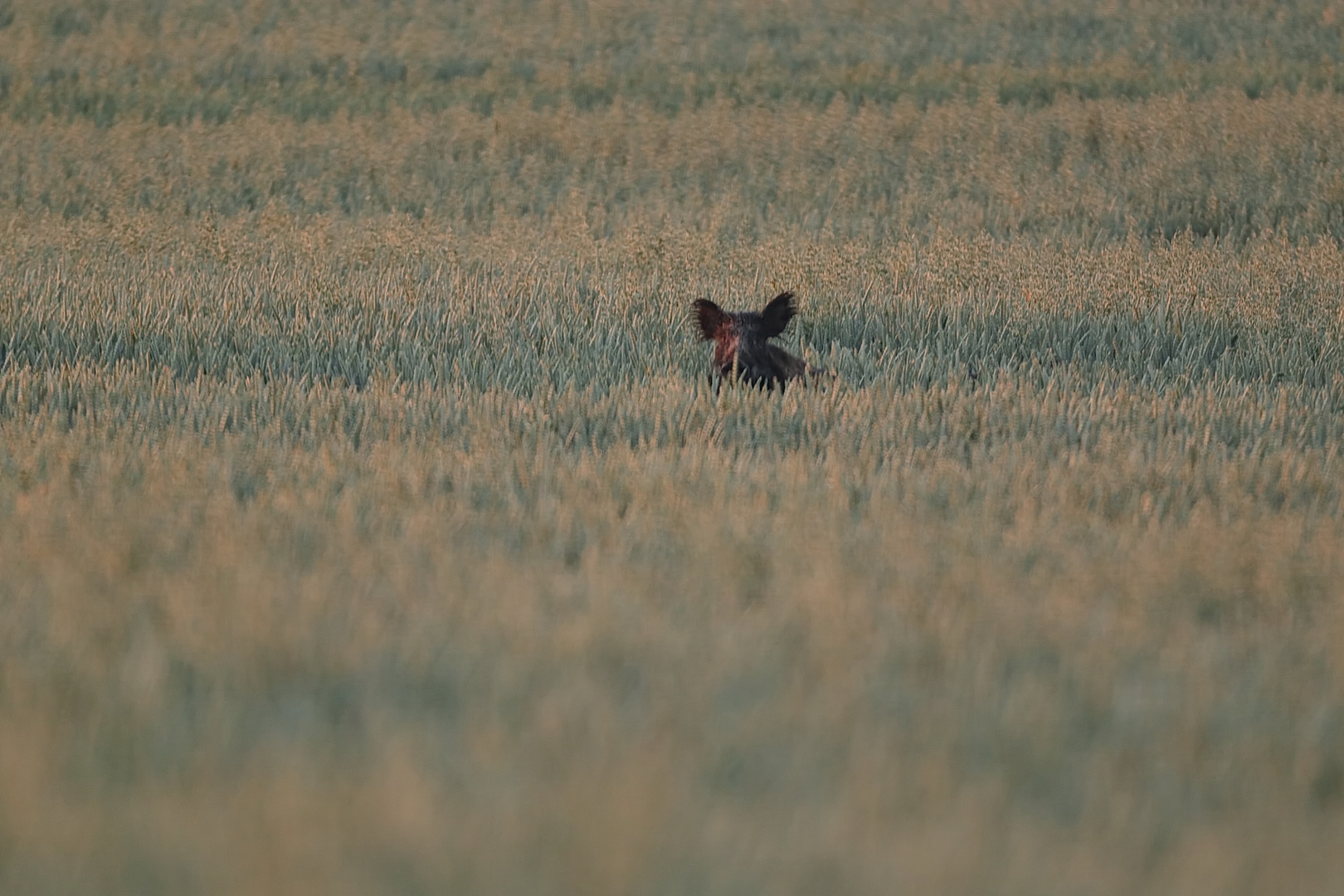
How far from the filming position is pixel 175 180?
1546 cm

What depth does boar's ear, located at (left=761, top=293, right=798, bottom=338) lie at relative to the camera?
684 centimetres

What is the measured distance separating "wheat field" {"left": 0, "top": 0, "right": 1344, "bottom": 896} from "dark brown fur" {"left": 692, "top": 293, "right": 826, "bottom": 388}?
26 centimetres

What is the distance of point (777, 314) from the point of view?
6.89 m

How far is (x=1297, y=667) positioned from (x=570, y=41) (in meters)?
20.6

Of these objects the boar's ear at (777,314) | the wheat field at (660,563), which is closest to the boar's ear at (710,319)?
the boar's ear at (777,314)

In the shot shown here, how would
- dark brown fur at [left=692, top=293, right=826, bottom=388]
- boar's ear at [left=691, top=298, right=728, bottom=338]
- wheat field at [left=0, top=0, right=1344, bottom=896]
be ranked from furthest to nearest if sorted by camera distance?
1. boar's ear at [left=691, top=298, right=728, bottom=338]
2. dark brown fur at [left=692, top=293, right=826, bottom=388]
3. wheat field at [left=0, top=0, right=1344, bottom=896]

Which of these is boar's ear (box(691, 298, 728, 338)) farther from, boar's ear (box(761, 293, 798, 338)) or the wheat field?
the wheat field

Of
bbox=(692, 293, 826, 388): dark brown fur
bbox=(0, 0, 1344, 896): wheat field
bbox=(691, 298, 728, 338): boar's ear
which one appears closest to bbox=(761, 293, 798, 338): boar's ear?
bbox=(692, 293, 826, 388): dark brown fur

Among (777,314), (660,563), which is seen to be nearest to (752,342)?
(777,314)

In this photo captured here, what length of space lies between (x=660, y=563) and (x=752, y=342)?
3.22 meters

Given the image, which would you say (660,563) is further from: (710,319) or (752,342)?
(710,319)

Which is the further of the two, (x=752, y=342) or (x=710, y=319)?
(x=710, y=319)

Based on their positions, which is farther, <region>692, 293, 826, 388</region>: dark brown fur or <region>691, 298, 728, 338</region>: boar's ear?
<region>691, 298, 728, 338</region>: boar's ear

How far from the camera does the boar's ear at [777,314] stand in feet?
22.5
